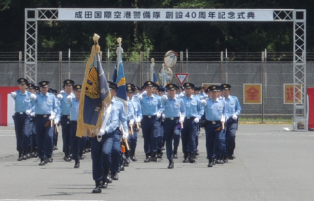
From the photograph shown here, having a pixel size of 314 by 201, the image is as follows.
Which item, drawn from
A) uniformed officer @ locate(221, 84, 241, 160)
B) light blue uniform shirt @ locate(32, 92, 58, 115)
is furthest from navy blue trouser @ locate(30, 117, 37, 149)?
uniformed officer @ locate(221, 84, 241, 160)

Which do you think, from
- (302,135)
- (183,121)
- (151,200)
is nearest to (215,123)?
(183,121)

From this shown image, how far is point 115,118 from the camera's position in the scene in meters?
12.1

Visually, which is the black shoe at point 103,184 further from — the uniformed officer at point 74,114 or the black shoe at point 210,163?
the black shoe at point 210,163

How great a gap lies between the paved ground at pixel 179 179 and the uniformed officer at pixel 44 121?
0.37 metres

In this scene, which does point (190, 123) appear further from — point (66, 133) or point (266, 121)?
point (266, 121)

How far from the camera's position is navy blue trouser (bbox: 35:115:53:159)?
16.8m

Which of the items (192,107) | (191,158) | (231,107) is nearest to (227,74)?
(231,107)

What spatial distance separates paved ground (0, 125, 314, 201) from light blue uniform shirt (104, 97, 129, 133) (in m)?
1.10

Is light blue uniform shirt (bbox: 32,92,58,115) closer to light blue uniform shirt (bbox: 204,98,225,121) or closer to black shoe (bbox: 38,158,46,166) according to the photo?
black shoe (bbox: 38,158,46,166)

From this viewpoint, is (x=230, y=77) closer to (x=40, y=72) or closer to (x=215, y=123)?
Result: (x=40, y=72)

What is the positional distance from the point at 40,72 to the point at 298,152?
19350 mm

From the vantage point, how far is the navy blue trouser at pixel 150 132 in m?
17.8

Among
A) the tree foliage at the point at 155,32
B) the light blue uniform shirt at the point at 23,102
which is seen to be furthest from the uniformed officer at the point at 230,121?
the tree foliage at the point at 155,32

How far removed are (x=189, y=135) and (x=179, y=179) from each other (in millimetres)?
3754
